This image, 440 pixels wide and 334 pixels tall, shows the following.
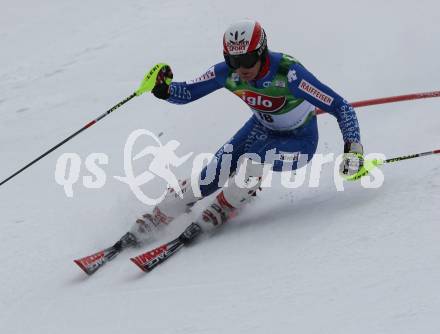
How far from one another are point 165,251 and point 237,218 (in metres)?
0.79

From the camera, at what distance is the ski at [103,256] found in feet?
16.6

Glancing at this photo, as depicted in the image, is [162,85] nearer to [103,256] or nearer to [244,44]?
[244,44]

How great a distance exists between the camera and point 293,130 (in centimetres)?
512

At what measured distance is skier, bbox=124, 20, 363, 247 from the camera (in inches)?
179

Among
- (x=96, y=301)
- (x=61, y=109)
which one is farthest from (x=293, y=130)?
(x=61, y=109)

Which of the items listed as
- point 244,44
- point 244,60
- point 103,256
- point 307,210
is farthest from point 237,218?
point 244,44

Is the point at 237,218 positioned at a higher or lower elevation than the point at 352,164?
lower

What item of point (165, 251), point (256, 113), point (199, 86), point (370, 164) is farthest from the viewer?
point (199, 86)

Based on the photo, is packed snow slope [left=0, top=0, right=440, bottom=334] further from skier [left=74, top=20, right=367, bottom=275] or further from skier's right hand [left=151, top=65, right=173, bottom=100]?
skier's right hand [left=151, top=65, right=173, bottom=100]

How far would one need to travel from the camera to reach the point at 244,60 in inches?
179

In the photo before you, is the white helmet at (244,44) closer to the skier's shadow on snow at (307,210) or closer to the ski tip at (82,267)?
the skier's shadow on snow at (307,210)

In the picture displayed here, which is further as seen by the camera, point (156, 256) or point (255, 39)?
point (156, 256)

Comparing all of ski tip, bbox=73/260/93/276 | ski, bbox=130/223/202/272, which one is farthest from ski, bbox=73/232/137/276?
ski, bbox=130/223/202/272

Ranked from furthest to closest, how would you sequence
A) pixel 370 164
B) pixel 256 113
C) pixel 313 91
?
pixel 256 113 → pixel 370 164 → pixel 313 91
